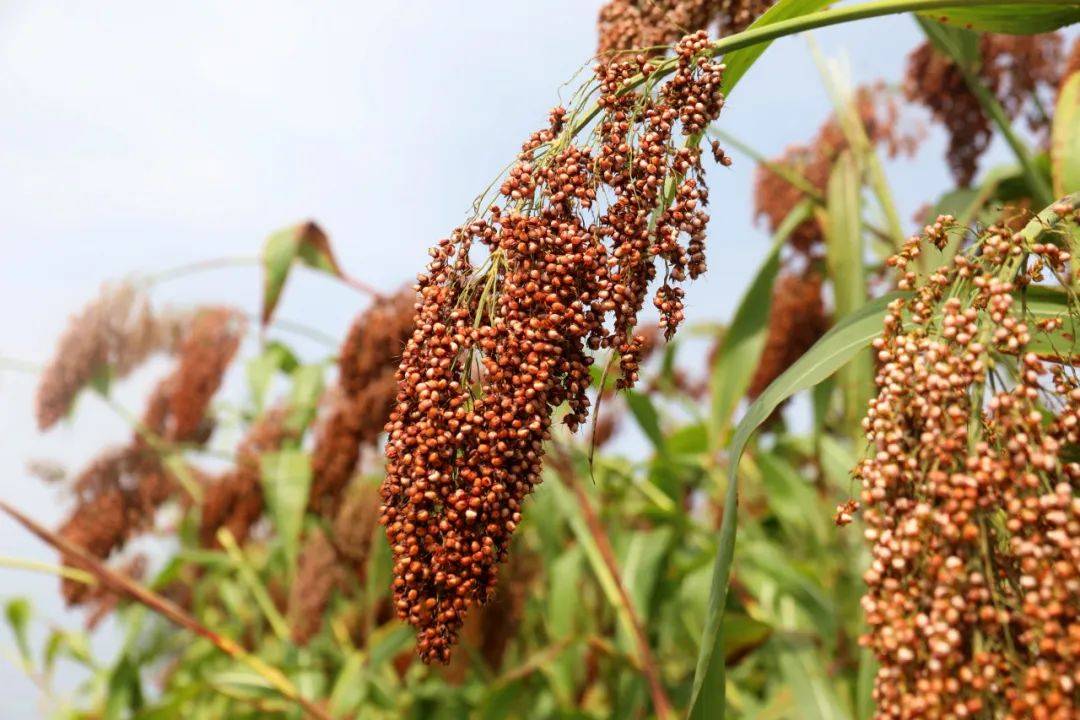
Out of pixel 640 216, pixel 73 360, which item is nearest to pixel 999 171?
pixel 640 216

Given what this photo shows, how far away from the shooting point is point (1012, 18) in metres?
1.80

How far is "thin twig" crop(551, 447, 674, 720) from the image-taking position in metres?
3.13

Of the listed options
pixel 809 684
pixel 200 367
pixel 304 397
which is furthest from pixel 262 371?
pixel 809 684

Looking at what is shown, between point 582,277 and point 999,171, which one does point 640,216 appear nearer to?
point 582,277

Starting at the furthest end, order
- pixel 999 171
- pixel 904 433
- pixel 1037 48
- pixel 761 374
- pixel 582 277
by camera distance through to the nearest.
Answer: pixel 761 374 < pixel 1037 48 < pixel 999 171 < pixel 582 277 < pixel 904 433

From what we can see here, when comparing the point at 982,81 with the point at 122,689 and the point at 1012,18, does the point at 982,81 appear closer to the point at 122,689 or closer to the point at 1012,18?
the point at 1012,18

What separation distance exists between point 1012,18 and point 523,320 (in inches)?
41.6

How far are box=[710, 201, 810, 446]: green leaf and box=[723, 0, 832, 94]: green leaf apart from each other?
59.6 inches

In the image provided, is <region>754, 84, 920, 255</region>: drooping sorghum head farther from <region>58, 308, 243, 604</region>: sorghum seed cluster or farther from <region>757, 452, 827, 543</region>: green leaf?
<region>58, 308, 243, 604</region>: sorghum seed cluster

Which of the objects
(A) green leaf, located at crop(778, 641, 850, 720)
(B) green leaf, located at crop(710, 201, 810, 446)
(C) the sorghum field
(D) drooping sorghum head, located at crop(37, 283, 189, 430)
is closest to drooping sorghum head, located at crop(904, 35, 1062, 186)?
(C) the sorghum field

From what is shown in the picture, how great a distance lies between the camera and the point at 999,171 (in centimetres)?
325

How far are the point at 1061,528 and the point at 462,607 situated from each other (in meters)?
0.68

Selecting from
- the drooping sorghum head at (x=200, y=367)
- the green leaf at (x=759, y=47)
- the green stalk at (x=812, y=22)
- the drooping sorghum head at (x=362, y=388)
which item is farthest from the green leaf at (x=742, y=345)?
the drooping sorghum head at (x=200, y=367)

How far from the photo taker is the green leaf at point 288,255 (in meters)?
3.53
